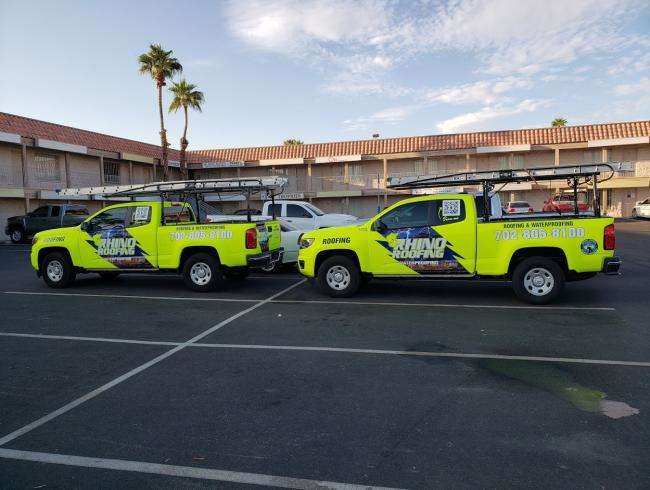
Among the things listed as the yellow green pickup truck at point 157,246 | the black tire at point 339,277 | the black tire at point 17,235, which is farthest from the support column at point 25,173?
the black tire at point 339,277

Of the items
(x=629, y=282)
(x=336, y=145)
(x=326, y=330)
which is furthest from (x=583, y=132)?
(x=326, y=330)

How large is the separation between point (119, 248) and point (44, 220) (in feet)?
53.4

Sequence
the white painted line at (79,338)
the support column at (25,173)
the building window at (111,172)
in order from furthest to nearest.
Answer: the building window at (111,172), the support column at (25,173), the white painted line at (79,338)

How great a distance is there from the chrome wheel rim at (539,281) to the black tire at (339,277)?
3042 millimetres

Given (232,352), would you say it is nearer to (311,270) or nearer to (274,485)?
(274,485)

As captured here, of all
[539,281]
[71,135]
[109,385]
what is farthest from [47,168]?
[539,281]

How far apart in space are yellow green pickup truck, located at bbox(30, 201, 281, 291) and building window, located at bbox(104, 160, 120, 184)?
22588mm

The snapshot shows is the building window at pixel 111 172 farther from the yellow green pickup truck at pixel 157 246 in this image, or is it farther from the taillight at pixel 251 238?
the taillight at pixel 251 238

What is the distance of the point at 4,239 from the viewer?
2608 centimetres

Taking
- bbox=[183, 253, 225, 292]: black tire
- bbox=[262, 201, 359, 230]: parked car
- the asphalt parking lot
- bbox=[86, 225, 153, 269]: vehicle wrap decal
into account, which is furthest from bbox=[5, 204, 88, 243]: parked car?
the asphalt parking lot

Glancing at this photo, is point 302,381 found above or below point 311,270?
below

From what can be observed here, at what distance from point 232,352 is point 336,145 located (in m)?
31.4

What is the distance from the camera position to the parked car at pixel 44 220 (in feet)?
76.4

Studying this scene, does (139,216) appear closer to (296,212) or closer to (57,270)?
(57,270)
